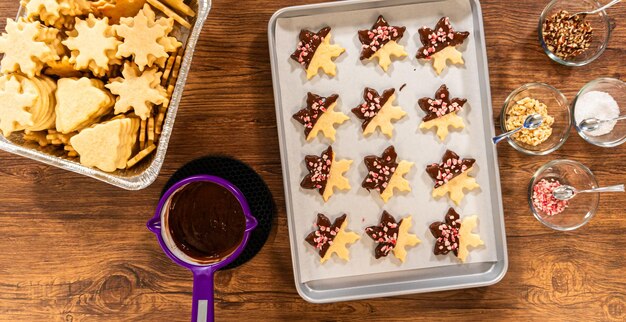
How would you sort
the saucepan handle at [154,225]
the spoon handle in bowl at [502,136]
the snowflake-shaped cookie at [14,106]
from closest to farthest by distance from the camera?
the snowflake-shaped cookie at [14,106] < the saucepan handle at [154,225] < the spoon handle in bowl at [502,136]

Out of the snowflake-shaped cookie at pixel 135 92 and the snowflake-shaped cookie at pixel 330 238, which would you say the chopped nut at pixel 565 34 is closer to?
the snowflake-shaped cookie at pixel 330 238

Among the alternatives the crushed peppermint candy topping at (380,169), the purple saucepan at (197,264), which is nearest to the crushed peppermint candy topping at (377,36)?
the crushed peppermint candy topping at (380,169)

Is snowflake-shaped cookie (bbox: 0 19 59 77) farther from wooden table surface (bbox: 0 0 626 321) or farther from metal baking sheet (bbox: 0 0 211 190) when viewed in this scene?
wooden table surface (bbox: 0 0 626 321)

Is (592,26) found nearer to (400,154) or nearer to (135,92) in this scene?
(400,154)

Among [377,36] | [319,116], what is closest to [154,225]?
[319,116]

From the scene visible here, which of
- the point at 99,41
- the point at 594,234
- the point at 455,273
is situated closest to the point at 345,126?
the point at 455,273

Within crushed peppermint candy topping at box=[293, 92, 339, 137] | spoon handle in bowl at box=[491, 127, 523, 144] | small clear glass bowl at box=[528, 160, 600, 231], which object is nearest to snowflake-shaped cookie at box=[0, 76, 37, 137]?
crushed peppermint candy topping at box=[293, 92, 339, 137]

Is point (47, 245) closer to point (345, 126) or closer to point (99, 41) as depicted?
point (99, 41)
